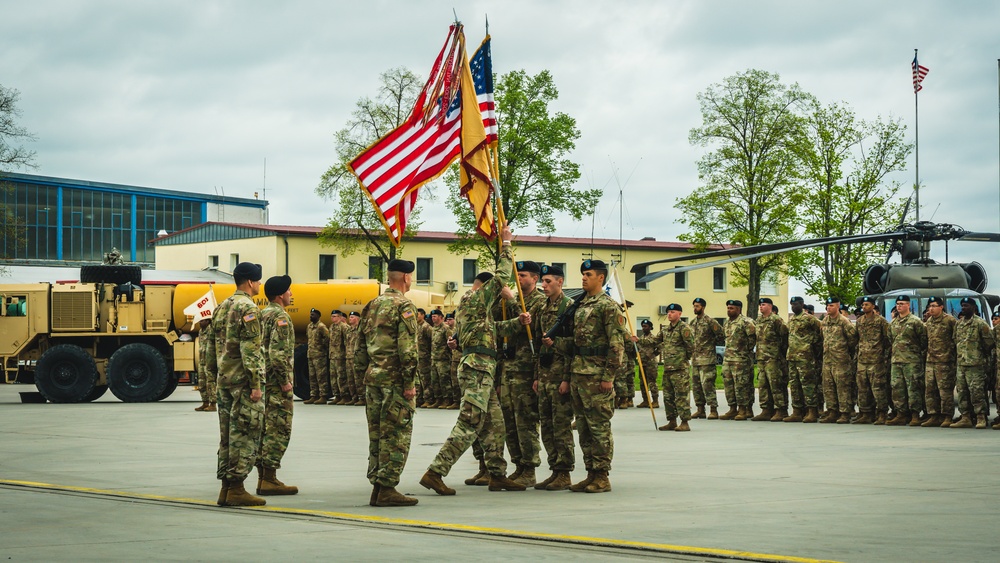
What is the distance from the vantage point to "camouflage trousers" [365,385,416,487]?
29.6 feet

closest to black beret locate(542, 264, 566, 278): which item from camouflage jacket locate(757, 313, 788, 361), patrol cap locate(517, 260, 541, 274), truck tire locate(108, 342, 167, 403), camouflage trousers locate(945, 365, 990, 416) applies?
patrol cap locate(517, 260, 541, 274)

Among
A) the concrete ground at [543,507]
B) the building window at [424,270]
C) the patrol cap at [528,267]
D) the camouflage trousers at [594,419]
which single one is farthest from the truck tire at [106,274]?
the building window at [424,270]

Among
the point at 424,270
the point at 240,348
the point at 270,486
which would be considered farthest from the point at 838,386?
the point at 424,270

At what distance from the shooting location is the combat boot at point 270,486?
9.71m

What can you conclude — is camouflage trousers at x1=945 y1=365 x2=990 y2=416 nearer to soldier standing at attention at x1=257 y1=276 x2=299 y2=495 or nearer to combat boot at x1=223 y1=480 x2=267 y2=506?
soldier standing at attention at x1=257 y1=276 x2=299 y2=495

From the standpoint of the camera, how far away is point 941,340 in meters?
17.3

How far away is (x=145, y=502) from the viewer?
9195 mm

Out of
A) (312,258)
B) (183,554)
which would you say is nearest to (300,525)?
(183,554)

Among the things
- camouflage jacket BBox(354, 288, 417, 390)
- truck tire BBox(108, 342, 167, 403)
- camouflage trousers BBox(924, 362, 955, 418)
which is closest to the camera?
camouflage jacket BBox(354, 288, 417, 390)

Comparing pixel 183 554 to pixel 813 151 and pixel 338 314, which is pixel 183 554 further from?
pixel 813 151

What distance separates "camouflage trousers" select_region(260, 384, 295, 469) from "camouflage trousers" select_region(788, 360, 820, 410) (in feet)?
36.8

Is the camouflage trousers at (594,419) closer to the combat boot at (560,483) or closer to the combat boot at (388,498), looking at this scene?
the combat boot at (560,483)

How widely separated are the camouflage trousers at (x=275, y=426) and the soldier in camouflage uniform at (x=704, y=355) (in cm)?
1046

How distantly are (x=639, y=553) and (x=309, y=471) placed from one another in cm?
555
